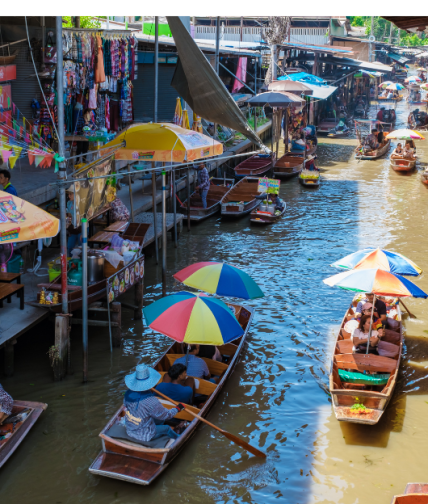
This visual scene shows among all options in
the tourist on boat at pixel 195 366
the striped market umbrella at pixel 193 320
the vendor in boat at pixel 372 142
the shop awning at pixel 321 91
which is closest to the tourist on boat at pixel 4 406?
the striped market umbrella at pixel 193 320

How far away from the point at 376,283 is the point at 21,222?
16.4 feet

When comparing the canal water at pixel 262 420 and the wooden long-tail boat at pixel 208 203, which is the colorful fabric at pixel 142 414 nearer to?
the canal water at pixel 262 420

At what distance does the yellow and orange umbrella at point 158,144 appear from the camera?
11.0m

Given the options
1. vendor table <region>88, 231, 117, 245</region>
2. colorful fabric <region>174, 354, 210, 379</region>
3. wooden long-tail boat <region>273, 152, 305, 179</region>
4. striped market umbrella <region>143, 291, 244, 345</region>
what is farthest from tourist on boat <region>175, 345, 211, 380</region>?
wooden long-tail boat <region>273, 152, 305, 179</region>

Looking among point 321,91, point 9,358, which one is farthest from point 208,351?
point 321,91

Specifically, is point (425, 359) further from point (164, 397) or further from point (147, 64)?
point (147, 64)

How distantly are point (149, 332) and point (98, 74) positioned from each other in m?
7.67

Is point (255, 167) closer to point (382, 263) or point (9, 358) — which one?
point (382, 263)

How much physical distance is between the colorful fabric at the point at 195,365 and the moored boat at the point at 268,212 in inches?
372

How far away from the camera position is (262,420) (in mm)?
8109

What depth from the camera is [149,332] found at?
34.5 ft

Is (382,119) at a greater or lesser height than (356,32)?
lesser

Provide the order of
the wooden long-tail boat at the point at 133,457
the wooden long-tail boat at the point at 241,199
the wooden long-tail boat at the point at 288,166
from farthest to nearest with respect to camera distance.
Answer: the wooden long-tail boat at the point at 288,166, the wooden long-tail boat at the point at 241,199, the wooden long-tail boat at the point at 133,457
